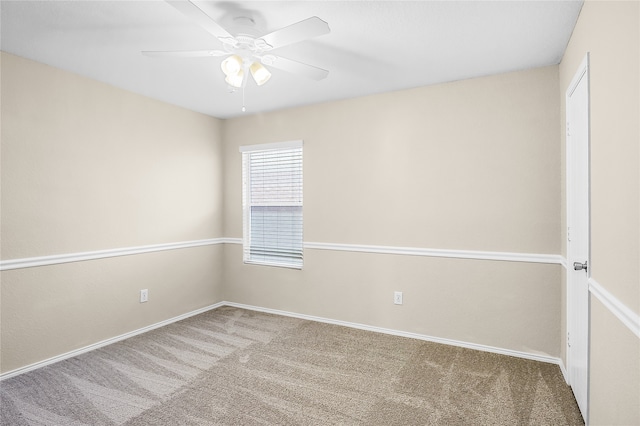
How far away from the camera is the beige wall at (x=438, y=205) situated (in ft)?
9.22

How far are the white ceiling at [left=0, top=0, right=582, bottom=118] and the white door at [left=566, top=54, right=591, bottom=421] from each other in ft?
1.63

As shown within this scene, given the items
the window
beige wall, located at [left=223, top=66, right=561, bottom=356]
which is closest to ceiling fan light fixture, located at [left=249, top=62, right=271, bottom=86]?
beige wall, located at [left=223, top=66, right=561, bottom=356]

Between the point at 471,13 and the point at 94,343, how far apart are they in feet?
12.8

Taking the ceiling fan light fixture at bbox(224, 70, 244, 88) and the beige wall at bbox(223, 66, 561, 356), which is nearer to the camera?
the ceiling fan light fixture at bbox(224, 70, 244, 88)

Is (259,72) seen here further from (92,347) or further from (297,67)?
(92,347)

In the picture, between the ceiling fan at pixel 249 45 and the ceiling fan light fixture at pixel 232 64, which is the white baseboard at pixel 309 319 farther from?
the ceiling fan light fixture at pixel 232 64

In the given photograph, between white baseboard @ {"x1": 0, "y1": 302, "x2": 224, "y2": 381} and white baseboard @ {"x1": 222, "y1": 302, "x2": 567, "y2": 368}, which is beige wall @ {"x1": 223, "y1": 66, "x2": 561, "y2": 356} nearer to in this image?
white baseboard @ {"x1": 222, "y1": 302, "x2": 567, "y2": 368}

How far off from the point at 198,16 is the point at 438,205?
8.09 ft

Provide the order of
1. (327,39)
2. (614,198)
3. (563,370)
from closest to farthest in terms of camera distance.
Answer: (614,198) < (327,39) < (563,370)

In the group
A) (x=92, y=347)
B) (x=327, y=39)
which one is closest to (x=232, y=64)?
(x=327, y=39)

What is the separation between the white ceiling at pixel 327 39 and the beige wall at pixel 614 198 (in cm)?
54

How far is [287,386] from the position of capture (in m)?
2.44

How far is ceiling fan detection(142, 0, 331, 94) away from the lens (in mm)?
1663

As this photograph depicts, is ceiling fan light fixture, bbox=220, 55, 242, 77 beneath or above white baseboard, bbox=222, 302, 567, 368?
above
